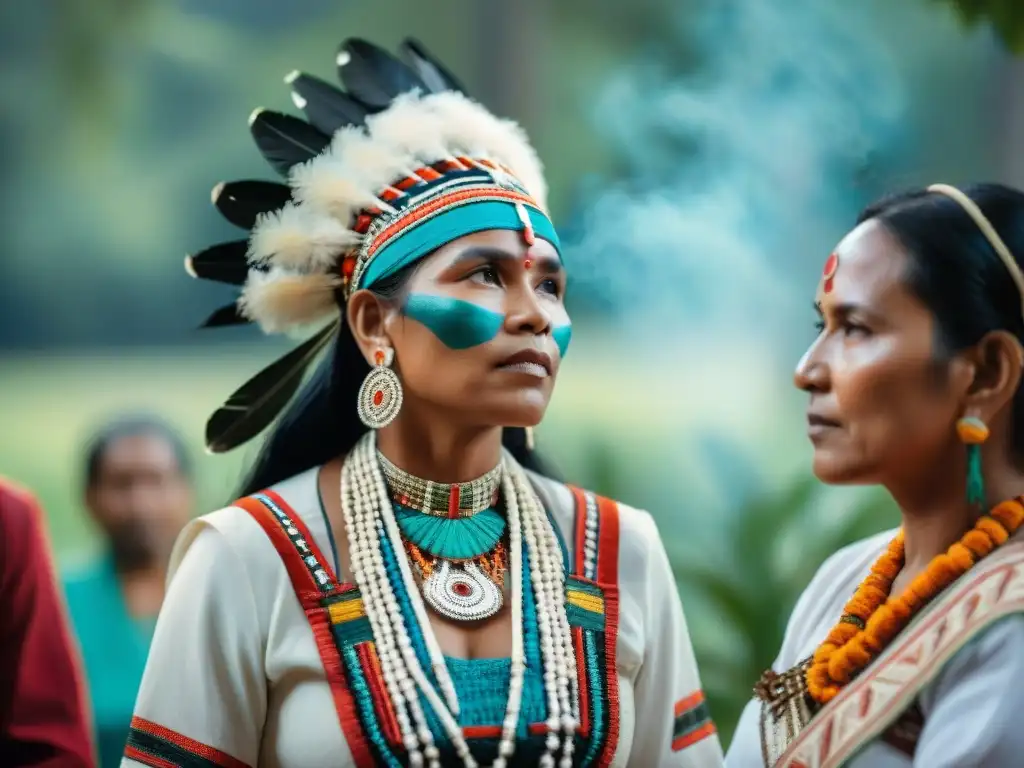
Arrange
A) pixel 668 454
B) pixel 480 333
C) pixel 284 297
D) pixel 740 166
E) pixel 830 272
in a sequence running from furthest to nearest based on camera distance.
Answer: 1. pixel 668 454
2. pixel 740 166
3. pixel 284 297
4. pixel 830 272
5. pixel 480 333

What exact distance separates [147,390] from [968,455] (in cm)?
258

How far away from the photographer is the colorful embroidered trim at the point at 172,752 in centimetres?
197

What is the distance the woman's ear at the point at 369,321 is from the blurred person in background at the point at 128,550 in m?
1.30

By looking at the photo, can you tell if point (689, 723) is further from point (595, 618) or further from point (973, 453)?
point (973, 453)

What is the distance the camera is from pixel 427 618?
2084 mm

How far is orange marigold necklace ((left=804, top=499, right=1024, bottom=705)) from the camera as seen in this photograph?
6.64 ft

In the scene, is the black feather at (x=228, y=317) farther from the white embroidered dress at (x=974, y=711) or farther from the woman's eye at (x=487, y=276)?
the white embroidered dress at (x=974, y=711)

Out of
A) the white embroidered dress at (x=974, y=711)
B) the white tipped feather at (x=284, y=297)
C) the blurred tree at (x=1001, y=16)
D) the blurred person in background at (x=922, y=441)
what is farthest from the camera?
the blurred tree at (x=1001, y=16)

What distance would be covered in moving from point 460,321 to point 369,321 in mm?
201

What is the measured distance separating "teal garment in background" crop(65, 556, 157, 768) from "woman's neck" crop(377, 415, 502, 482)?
4.50 feet

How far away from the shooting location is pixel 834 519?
3879 millimetres

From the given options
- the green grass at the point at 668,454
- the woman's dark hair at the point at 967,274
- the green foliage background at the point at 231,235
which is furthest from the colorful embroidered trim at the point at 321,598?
the green foliage background at the point at 231,235

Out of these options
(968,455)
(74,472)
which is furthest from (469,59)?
(968,455)

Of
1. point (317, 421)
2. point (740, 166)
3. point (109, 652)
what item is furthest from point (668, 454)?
point (317, 421)
